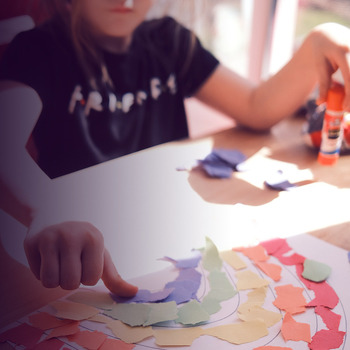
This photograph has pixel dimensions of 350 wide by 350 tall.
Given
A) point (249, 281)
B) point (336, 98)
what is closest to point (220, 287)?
point (249, 281)

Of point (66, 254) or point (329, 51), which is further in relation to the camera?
point (329, 51)

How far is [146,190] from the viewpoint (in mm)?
568

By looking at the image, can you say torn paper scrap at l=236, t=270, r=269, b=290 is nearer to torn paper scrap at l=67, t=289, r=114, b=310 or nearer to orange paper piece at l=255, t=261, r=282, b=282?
orange paper piece at l=255, t=261, r=282, b=282

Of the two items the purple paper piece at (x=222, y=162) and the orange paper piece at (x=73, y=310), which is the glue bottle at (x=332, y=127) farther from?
the orange paper piece at (x=73, y=310)

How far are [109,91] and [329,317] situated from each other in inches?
20.8

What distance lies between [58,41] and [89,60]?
0.06 meters

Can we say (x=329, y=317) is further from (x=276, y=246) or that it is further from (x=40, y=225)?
(x=40, y=225)

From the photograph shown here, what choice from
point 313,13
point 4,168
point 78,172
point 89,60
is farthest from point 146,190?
point 313,13

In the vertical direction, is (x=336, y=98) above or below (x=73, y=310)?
above

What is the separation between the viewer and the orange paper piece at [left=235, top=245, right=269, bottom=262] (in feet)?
1.59

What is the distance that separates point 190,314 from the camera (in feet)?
1.36

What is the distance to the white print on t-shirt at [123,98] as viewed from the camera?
72 centimetres

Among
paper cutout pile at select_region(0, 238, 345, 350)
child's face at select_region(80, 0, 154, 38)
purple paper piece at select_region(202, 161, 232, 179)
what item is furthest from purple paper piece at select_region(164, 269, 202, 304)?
child's face at select_region(80, 0, 154, 38)

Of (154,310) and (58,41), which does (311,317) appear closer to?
(154,310)
